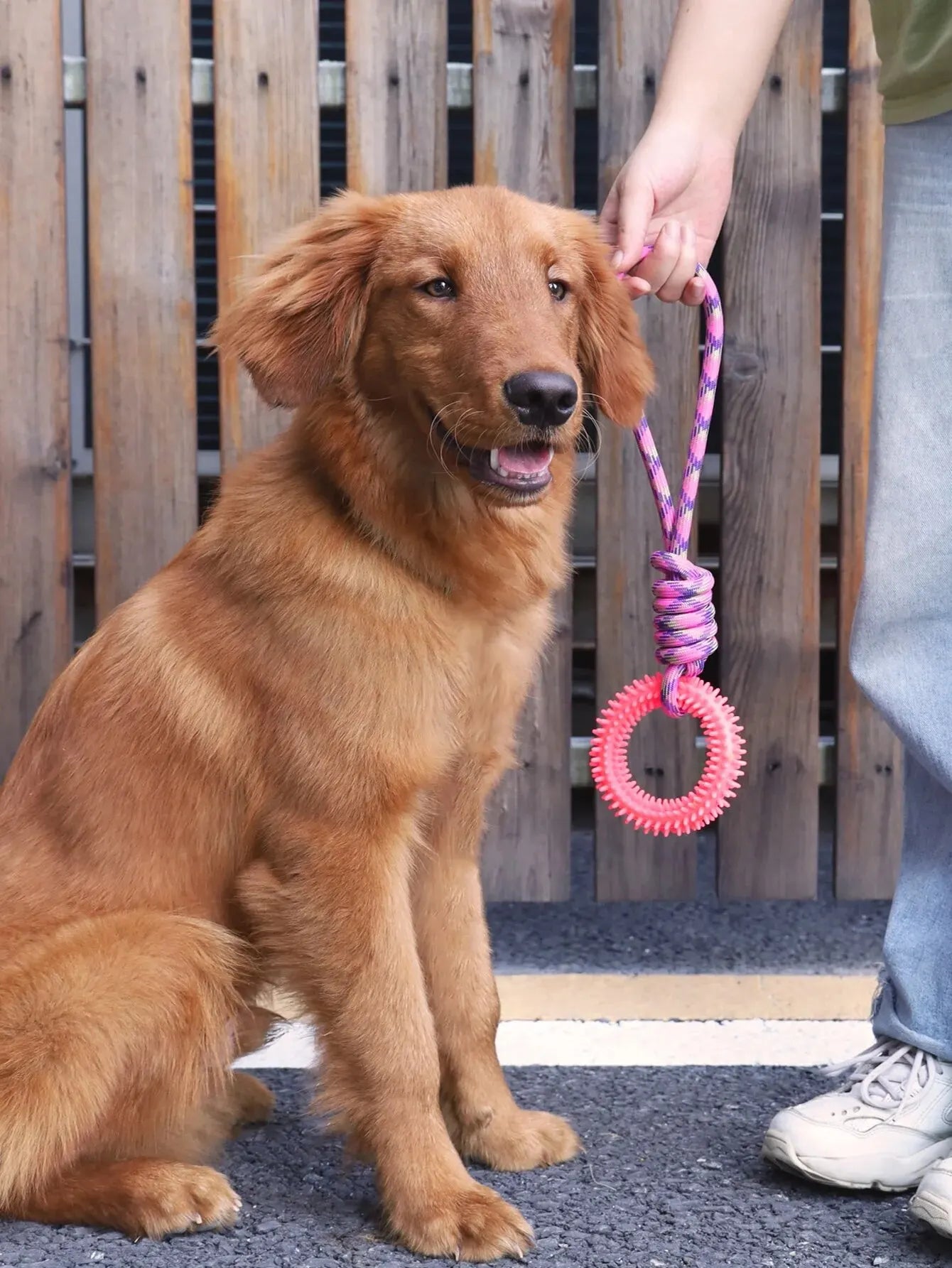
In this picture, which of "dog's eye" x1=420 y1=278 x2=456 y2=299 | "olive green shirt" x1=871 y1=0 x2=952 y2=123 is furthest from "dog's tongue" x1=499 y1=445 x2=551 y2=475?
"olive green shirt" x1=871 y1=0 x2=952 y2=123

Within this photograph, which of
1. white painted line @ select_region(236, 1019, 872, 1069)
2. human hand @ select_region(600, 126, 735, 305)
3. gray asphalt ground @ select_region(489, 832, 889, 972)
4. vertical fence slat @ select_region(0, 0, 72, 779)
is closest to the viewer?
human hand @ select_region(600, 126, 735, 305)

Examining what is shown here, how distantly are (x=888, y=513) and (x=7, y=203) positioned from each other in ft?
7.36

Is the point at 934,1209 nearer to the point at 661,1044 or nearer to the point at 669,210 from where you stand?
the point at 661,1044

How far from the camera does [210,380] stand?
493cm

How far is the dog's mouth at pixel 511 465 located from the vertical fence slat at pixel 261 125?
4.25ft

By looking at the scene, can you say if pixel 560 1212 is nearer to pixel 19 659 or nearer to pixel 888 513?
pixel 888 513

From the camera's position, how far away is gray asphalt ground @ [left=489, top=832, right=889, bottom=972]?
3521mm

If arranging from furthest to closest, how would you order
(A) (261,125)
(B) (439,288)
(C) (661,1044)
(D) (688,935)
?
(D) (688,935), (A) (261,125), (C) (661,1044), (B) (439,288)

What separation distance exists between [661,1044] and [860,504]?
1433mm

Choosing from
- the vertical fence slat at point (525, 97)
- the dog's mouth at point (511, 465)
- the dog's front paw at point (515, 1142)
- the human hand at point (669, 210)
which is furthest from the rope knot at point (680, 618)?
the vertical fence slat at point (525, 97)

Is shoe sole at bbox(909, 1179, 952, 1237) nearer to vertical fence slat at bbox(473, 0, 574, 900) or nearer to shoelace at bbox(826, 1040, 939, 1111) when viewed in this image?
shoelace at bbox(826, 1040, 939, 1111)

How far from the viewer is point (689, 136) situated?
249 cm

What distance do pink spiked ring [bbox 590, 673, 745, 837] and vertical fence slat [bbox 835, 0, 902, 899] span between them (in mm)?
1174

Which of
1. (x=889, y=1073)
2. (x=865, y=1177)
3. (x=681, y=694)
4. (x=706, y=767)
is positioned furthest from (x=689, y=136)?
(x=865, y=1177)
